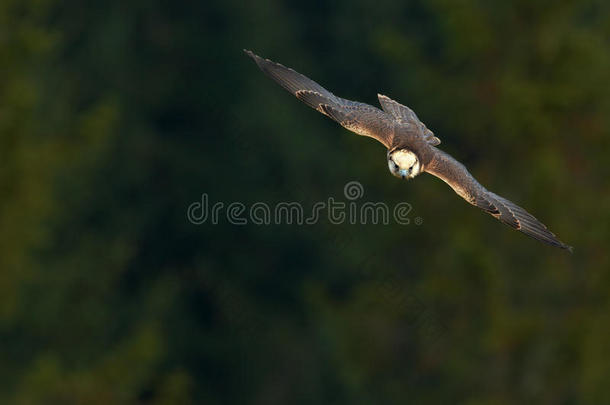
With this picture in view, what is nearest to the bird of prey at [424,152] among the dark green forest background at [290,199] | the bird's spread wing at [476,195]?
the bird's spread wing at [476,195]

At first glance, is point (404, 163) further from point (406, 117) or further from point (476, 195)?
point (406, 117)

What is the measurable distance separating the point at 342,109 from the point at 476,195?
137 centimetres

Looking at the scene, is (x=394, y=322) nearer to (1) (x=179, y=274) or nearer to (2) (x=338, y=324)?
(2) (x=338, y=324)

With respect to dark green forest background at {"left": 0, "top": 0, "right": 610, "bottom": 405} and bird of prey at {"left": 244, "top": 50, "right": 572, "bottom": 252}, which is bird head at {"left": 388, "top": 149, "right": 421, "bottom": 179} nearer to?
bird of prey at {"left": 244, "top": 50, "right": 572, "bottom": 252}

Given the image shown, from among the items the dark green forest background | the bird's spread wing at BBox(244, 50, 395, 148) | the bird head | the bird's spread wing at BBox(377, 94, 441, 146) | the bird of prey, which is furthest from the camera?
the dark green forest background

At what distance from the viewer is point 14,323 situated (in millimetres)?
19562

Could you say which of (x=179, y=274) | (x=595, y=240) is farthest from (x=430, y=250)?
(x=179, y=274)

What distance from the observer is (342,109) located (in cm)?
1128

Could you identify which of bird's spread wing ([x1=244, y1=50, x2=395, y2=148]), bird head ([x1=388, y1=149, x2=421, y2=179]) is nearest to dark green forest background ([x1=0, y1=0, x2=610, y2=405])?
bird's spread wing ([x1=244, y1=50, x2=395, y2=148])

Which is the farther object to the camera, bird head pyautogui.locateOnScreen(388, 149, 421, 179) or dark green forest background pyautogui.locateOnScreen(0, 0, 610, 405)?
dark green forest background pyautogui.locateOnScreen(0, 0, 610, 405)

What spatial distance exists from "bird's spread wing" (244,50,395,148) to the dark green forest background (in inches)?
218

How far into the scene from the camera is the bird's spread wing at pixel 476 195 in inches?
433

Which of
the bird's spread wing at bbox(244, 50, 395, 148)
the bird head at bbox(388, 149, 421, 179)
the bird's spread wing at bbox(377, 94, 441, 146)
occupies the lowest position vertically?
the bird head at bbox(388, 149, 421, 179)

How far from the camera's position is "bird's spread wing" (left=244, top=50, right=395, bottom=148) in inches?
436
